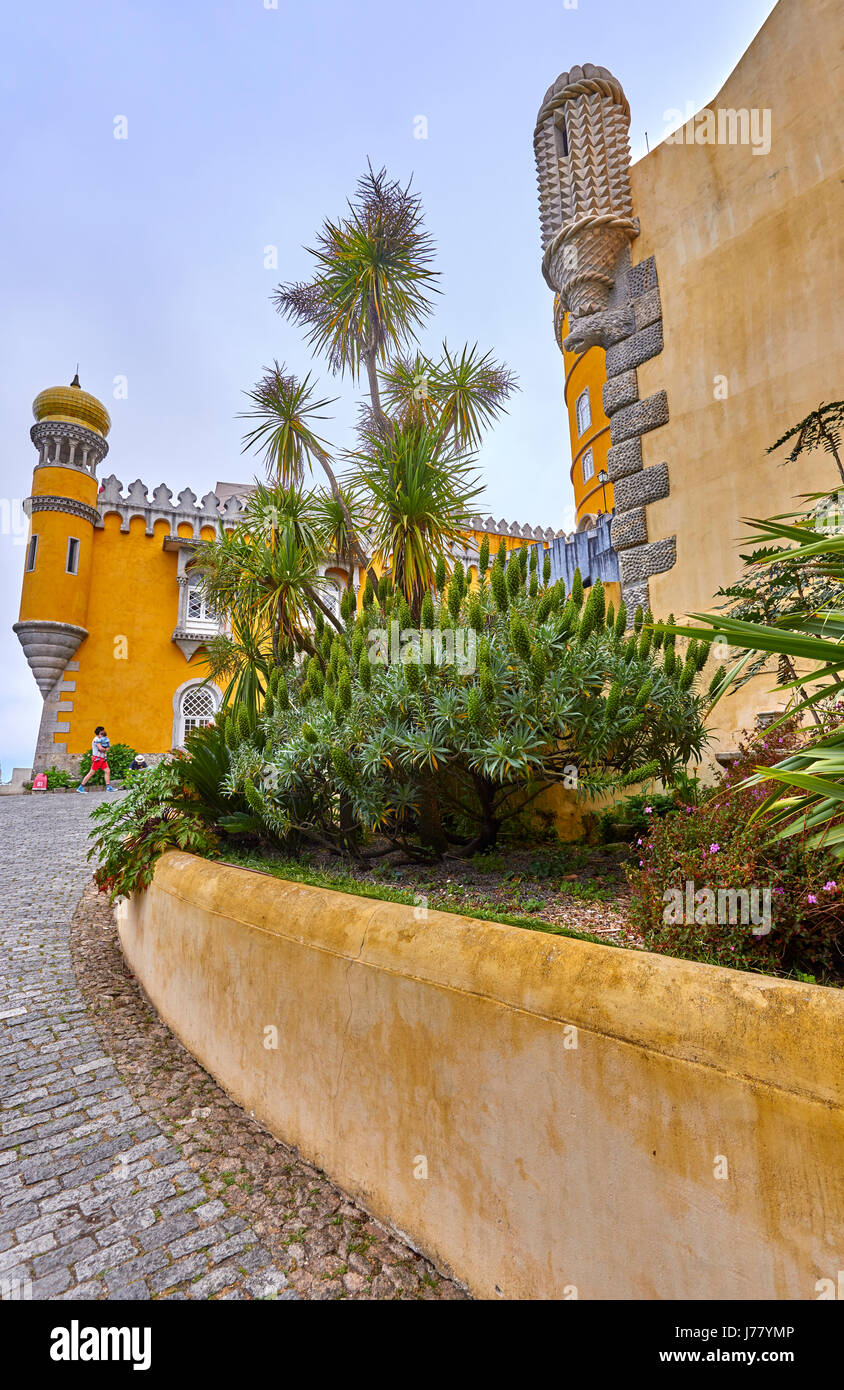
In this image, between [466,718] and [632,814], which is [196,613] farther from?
[466,718]

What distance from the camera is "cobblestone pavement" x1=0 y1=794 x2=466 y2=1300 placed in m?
A: 2.29

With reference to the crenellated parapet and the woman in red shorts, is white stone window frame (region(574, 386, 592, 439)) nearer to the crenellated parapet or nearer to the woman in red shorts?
the crenellated parapet

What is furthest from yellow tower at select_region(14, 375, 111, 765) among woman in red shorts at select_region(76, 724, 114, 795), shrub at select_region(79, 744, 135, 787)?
woman in red shorts at select_region(76, 724, 114, 795)

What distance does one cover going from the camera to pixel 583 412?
52.2ft

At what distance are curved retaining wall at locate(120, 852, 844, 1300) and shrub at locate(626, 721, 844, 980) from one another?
528 millimetres

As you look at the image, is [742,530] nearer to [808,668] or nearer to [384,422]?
[808,668]

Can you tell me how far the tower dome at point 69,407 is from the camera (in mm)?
20906

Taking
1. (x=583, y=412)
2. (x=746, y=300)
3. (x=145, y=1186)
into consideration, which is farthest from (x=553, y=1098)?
(x=583, y=412)

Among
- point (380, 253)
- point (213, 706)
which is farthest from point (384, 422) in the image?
point (213, 706)

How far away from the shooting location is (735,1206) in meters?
1.52

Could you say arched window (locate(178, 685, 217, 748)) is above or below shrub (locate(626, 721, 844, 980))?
above

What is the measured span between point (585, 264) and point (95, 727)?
19463mm

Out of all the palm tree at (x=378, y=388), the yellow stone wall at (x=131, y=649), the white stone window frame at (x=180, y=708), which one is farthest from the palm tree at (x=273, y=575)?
the white stone window frame at (x=180, y=708)

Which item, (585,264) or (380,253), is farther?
(380,253)
